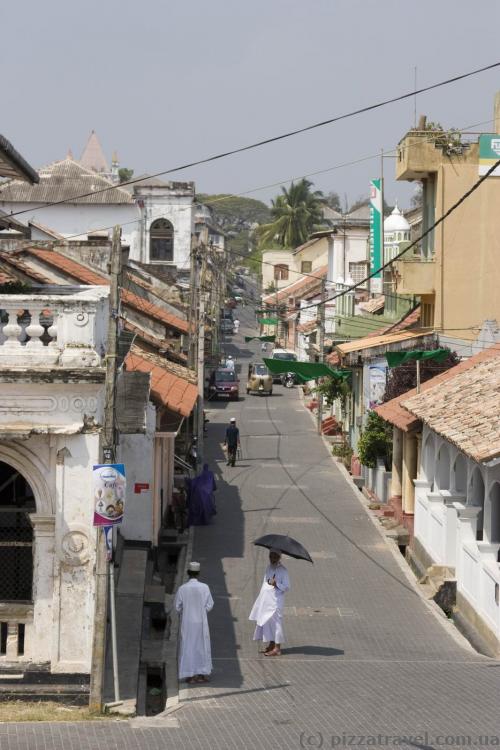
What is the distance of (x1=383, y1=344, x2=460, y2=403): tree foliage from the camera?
27.2 metres

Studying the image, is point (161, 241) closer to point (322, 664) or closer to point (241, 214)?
point (322, 664)

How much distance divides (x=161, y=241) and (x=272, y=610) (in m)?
37.5

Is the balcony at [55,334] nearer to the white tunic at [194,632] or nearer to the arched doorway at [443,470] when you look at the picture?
the white tunic at [194,632]

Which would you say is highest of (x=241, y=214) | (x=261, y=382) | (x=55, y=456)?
(x=241, y=214)

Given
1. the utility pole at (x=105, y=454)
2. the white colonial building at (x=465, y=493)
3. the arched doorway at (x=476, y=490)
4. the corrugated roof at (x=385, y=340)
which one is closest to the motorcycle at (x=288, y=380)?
the corrugated roof at (x=385, y=340)

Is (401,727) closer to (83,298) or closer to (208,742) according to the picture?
(208,742)

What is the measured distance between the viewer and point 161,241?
167ft

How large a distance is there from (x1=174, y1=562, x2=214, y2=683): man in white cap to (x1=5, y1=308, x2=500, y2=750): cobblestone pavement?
0.27m

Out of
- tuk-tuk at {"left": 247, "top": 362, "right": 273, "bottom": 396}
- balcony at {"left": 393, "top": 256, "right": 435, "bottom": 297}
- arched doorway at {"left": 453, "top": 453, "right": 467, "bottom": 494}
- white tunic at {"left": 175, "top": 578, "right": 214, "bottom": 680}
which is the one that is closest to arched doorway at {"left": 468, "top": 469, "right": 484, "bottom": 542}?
arched doorway at {"left": 453, "top": 453, "right": 467, "bottom": 494}

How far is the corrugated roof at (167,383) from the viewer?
66.4ft

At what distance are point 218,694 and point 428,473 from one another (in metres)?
10.1

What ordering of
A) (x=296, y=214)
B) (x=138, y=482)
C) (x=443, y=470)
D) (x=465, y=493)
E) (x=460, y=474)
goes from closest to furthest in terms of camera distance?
(x=465, y=493) < (x=460, y=474) < (x=138, y=482) < (x=443, y=470) < (x=296, y=214)

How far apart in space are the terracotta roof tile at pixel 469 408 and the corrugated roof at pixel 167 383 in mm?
3932

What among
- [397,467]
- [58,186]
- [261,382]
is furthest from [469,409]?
[261,382]
